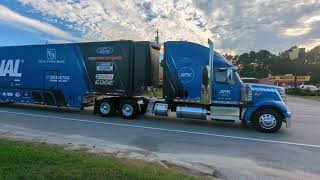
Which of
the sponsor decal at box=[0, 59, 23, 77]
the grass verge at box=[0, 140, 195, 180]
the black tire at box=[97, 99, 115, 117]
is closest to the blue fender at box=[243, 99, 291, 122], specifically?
the black tire at box=[97, 99, 115, 117]

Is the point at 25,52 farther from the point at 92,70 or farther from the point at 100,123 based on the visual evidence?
the point at 100,123

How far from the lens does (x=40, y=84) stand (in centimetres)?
1827

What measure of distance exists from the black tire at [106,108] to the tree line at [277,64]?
308ft

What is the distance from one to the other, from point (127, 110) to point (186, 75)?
120 inches

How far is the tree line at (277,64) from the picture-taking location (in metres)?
114

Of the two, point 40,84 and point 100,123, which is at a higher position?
point 40,84

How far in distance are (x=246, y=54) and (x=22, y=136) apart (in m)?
126

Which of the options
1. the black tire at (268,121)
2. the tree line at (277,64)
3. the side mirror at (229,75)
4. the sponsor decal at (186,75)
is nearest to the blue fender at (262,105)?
the black tire at (268,121)

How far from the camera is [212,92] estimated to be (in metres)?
14.3

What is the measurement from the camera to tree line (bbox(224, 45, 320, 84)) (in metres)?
114

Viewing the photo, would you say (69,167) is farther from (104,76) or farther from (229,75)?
(104,76)

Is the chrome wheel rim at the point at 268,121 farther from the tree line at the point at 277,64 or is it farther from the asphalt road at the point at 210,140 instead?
the tree line at the point at 277,64

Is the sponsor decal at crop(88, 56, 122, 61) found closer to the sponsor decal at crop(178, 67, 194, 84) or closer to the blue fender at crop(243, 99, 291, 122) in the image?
the sponsor decal at crop(178, 67, 194, 84)

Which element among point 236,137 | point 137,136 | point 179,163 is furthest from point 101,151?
point 236,137
